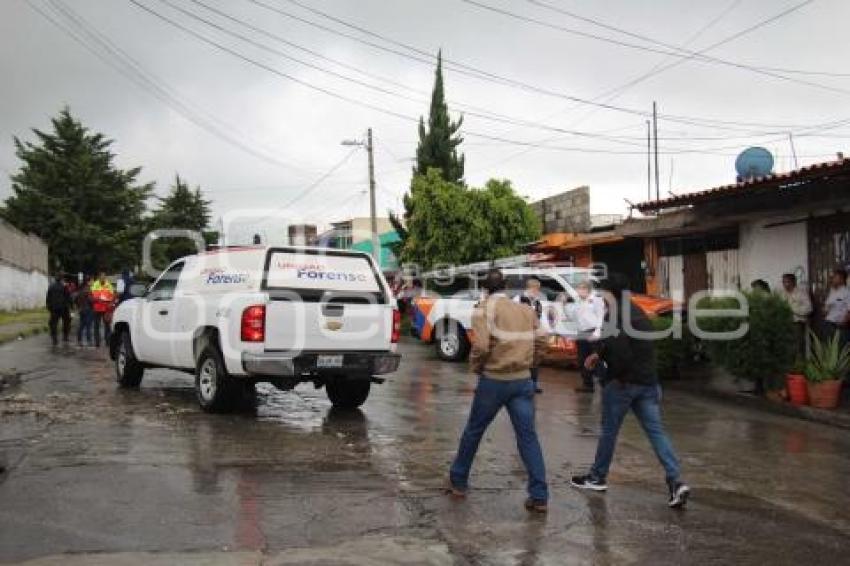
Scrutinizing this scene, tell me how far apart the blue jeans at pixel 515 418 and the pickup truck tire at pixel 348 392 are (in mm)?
4336

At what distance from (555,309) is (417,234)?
13741mm

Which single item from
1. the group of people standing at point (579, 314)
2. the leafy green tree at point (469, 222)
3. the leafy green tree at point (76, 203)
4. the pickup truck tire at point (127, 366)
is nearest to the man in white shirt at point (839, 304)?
the group of people standing at point (579, 314)

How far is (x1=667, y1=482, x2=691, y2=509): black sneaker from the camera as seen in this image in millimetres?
6445

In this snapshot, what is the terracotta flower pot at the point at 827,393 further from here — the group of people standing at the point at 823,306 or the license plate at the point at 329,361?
the license plate at the point at 329,361

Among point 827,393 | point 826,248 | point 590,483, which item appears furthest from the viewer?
point 826,248

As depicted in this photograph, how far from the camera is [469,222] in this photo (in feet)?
90.6

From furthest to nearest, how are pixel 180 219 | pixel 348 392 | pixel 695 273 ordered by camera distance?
pixel 180 219, pixel 695 273, pixel 348 392

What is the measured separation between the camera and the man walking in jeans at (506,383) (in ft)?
21.0

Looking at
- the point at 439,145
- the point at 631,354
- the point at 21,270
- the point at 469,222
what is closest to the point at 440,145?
the point at 439,145

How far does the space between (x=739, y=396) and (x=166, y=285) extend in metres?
8.14

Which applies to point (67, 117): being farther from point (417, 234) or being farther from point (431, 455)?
point (431, 455)

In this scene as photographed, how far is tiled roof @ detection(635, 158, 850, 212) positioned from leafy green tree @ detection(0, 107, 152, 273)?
1550 inches

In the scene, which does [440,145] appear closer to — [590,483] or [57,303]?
[57,303]

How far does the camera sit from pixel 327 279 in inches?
398
